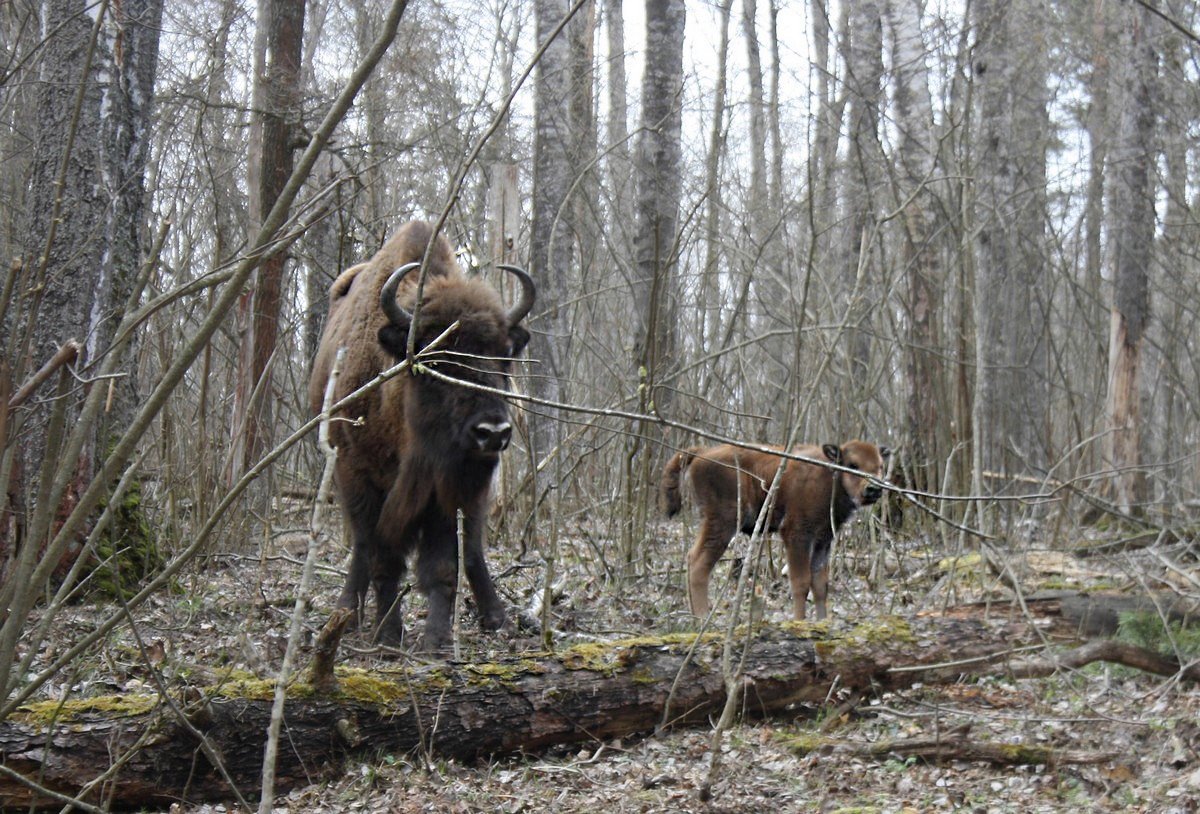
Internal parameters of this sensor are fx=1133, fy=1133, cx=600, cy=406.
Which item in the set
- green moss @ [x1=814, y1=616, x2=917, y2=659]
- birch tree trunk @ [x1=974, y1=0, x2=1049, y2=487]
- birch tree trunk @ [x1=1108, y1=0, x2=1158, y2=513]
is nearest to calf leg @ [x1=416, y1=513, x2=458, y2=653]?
green moss @ [x1=814, y1=616, x2=917, y2=659]

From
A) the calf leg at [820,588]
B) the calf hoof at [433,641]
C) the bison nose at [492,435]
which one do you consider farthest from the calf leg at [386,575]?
the calf leg at [820,588]

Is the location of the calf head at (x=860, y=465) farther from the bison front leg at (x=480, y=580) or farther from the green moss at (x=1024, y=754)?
the green moss at (x=1024, y=754)

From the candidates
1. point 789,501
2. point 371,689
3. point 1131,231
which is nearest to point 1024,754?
point 371,689

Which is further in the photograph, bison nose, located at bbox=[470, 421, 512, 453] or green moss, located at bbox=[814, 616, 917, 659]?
bison nose, located at bbox=[470, 421, 512, 453]

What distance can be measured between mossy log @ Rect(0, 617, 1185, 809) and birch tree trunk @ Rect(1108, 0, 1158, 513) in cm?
721

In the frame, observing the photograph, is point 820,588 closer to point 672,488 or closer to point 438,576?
point 672,488

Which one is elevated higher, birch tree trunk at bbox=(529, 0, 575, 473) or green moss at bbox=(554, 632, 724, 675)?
birch tree trunk at bbox=(529, 0, 575, 473)

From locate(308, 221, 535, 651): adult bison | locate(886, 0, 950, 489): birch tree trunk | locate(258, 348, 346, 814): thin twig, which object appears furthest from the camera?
locate(886, 0, 950, 489): birch tree trunk

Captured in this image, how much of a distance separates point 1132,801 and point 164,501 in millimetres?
5829

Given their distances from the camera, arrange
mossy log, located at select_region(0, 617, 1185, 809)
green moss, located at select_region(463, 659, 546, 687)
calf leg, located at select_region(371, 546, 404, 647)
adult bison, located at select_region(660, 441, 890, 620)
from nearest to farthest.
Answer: mossy log, located at select_region(0, 617, 1185, 809)
green moss, located at select_region(463, 659, 546, 687)
calf leg, located at select_region(371, 546, 404, 647)
adult bison, located at select_region(660, 441, 890, 620)

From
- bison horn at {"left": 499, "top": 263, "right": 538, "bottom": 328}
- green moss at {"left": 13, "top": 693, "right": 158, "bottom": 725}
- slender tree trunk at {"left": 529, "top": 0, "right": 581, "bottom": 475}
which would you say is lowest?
green moss at {"left": 13, "top": 693, "right": 158, "bottom": 725}

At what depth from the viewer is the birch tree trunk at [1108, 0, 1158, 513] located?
12312 mm

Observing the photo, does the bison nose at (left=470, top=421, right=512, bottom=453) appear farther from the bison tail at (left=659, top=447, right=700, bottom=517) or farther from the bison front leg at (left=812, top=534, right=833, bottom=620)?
the bison front leg at (left=812, top=534, right=833, bottom=620)

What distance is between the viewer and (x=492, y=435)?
6.05m
